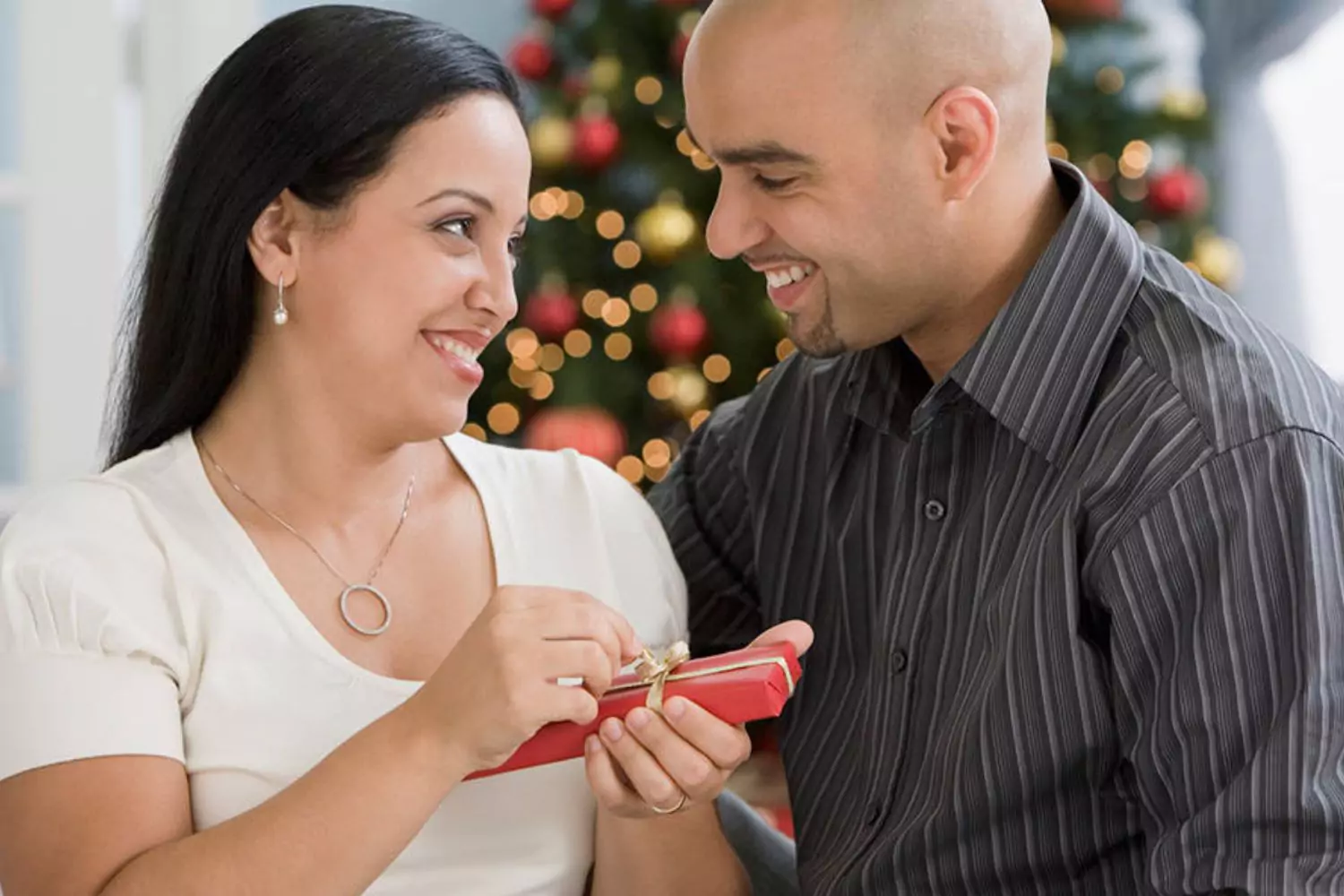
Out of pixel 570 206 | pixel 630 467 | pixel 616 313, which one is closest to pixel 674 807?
pixel 630 467

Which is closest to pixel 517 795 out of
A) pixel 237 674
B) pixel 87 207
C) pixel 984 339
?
pixel 237 674

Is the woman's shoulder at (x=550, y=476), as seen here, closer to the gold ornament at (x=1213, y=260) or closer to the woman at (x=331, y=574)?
the woman at (x=331, y=574)

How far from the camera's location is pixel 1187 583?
1305mm

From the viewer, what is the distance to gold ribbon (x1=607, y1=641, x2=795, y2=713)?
4.04 feet

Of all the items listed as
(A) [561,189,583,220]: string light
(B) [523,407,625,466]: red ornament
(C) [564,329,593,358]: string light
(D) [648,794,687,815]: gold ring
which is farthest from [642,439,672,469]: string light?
(D) [648,794,687,815]: gold ring

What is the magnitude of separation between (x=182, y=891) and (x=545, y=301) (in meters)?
2.10

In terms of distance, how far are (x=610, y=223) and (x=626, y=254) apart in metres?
0.07

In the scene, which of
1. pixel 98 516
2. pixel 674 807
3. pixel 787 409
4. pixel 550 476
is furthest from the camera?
pixel 787 409

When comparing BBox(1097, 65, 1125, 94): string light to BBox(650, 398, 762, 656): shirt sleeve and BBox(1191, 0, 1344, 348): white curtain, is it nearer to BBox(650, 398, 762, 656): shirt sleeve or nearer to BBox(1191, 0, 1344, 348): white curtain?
BBox(1191, 0, 1344, 348): white curtain

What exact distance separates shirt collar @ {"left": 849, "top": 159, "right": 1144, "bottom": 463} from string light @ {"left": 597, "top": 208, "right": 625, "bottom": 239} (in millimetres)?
1852

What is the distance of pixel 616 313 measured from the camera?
3.32 m

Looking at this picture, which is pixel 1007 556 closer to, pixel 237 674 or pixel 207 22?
pixel 237 674

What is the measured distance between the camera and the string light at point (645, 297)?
330 cm

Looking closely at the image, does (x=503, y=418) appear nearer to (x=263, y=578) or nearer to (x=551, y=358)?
(x=551, y=358)
